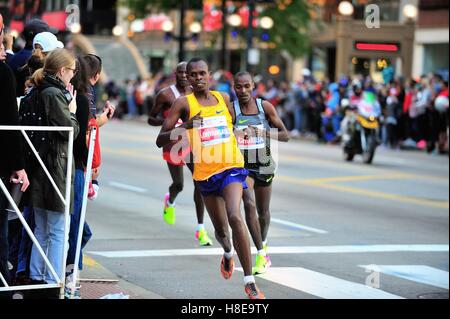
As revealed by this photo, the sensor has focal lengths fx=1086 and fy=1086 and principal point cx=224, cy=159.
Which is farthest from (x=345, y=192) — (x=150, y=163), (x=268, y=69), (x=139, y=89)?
(x=268, y=69)

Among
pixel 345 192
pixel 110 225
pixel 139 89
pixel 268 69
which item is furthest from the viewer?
pixel 268 69

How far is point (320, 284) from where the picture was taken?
1012 centimetres

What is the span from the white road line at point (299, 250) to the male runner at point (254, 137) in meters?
1.51

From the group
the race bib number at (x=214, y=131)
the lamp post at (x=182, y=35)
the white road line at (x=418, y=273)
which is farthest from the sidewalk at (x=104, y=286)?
the lamp post at (x=182, y=35)

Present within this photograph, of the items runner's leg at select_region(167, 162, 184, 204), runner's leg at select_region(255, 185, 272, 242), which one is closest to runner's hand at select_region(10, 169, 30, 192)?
runner's leg at select_region(255, 185, 272, 242)

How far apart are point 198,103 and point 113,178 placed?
1078 cm

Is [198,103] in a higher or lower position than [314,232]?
higher

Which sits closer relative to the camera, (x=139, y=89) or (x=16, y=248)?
(x=16, y=248)

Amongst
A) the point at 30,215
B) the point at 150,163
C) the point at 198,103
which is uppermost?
the point at 198,103

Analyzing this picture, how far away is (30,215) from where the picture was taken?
8.08 m

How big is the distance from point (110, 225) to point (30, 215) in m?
5.34

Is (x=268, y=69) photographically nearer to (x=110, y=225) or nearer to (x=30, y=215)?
(x=110, y=225)

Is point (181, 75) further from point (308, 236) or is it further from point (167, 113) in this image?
point (308, 236)
